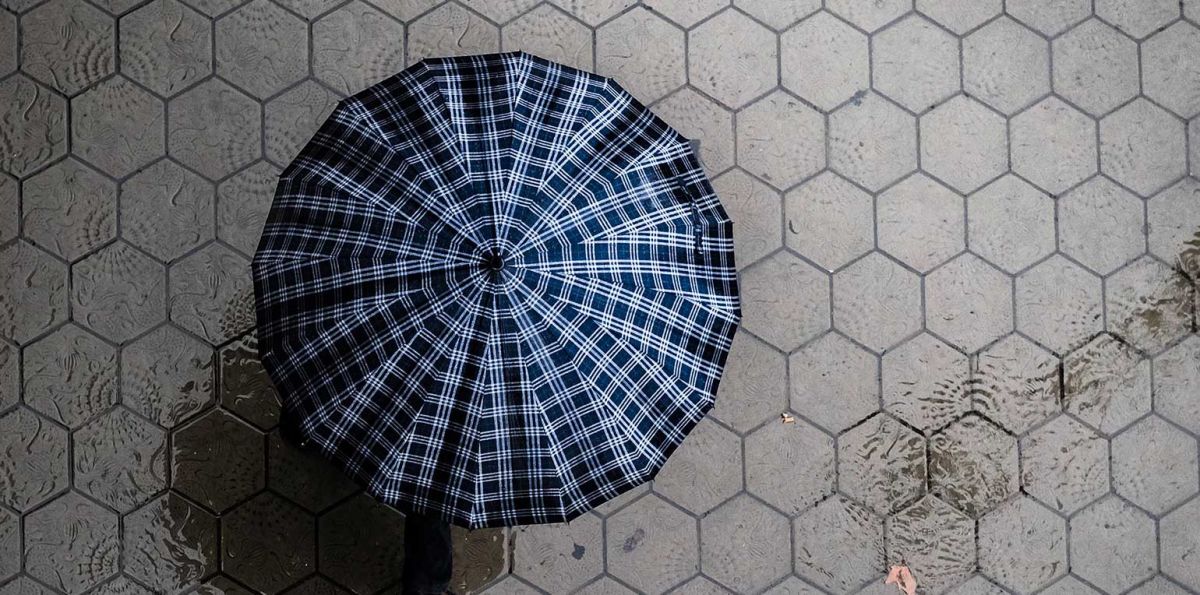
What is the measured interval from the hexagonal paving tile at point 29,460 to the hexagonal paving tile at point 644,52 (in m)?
2.03

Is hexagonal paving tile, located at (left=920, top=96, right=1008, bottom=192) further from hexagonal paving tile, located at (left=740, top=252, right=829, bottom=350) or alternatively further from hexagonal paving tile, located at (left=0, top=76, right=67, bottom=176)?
hexagonal paving tile, located at (left=0, top=76, right=67, bottom=176)

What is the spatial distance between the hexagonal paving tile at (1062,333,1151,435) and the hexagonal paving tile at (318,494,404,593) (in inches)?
86.4

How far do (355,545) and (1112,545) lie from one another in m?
2.36

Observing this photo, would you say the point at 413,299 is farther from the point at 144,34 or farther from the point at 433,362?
the point at 144,34

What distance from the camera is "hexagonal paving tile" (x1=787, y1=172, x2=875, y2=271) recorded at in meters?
3.34

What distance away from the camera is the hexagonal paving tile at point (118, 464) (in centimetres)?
323

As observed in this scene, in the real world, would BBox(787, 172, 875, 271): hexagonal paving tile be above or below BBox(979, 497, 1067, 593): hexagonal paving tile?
above

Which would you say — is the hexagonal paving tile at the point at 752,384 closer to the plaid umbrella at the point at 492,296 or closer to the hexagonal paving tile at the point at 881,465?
the hexagonal paving tile at the point at 881,465

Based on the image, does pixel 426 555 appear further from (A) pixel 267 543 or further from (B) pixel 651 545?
(B) pixel 651 545

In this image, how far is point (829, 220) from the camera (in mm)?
3348

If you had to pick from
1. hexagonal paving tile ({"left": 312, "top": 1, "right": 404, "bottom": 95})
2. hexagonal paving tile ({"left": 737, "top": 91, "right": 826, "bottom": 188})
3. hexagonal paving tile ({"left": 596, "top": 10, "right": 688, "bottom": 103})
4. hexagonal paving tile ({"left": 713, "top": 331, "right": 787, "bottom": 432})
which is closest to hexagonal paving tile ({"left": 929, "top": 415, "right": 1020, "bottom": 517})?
hexagonal paving tile ({"left": 713, "top": 331, "right": 787, "bottom": 432})

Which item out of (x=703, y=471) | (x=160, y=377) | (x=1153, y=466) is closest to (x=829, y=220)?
(x=703, y=471)

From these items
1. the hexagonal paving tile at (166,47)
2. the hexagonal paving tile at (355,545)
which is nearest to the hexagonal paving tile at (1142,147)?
the hexagonal paving tile at (355,545)

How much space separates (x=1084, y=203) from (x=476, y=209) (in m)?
2.12
